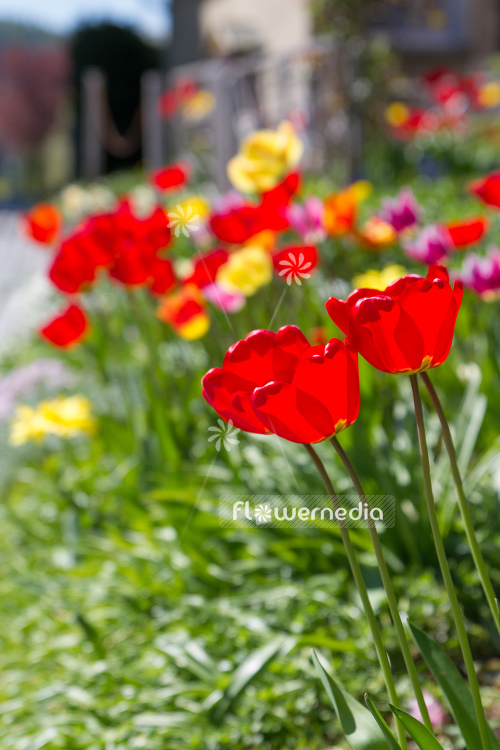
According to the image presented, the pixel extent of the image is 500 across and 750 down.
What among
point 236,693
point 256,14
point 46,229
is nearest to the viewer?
point 236,693

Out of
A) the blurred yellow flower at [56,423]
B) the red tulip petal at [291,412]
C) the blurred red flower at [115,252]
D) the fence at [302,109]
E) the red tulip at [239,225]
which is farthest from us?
the fence at [302,109]

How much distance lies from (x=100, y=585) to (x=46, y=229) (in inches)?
67.0

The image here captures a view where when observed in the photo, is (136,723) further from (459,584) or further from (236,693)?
(459,584)

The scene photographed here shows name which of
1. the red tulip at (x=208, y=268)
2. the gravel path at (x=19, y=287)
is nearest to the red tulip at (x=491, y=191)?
the red tulip at (x=208, y=268)

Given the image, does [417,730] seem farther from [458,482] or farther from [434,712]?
[434,712]

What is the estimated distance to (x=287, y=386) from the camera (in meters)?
0.87

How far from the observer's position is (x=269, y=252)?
2297mm

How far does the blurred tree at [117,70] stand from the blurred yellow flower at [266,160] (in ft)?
50.7

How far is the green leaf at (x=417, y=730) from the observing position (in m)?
0.91

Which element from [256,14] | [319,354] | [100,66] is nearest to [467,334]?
[319,354]

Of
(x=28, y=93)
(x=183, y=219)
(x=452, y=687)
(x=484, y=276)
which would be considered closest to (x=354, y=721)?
(x=452, y=687)

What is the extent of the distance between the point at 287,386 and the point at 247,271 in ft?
4.51

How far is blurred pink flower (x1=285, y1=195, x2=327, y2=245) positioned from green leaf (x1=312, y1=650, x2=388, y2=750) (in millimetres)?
1757

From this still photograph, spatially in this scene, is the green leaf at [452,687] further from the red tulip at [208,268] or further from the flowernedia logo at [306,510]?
the red tulip at [208,268]
